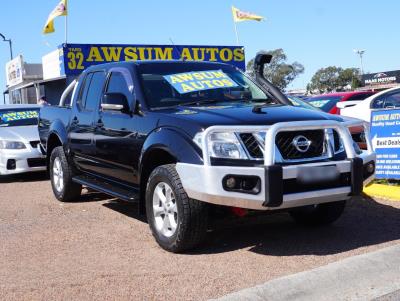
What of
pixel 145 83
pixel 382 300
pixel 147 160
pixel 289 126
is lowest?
pixel 382 300

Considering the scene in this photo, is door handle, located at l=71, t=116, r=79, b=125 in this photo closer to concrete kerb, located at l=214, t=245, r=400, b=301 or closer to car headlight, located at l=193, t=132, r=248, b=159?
car headlight, located at l=193, t=132, r=248, b=159

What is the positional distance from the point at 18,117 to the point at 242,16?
1018cm

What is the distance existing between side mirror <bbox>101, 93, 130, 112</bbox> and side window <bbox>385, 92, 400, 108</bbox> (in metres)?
5.67

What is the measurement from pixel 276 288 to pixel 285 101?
2.74 meters

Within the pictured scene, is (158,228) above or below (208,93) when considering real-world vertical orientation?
below

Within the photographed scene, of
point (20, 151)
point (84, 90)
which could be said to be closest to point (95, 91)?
point (84, 90)

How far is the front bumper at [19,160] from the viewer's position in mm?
10555

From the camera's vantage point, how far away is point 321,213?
6055 mm

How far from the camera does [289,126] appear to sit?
186 inches

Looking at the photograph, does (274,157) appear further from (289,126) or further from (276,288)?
(276,288)

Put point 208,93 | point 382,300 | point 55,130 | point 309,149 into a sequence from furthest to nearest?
point 55,130 < point 208,93 < point 309,149 < point 382,300

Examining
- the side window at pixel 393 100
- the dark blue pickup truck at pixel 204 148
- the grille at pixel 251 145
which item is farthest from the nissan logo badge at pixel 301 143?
the side window at pixel 393 100

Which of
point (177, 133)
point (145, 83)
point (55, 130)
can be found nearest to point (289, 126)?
point (177, 133)

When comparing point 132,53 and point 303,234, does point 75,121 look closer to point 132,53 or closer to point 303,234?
point 303,234
